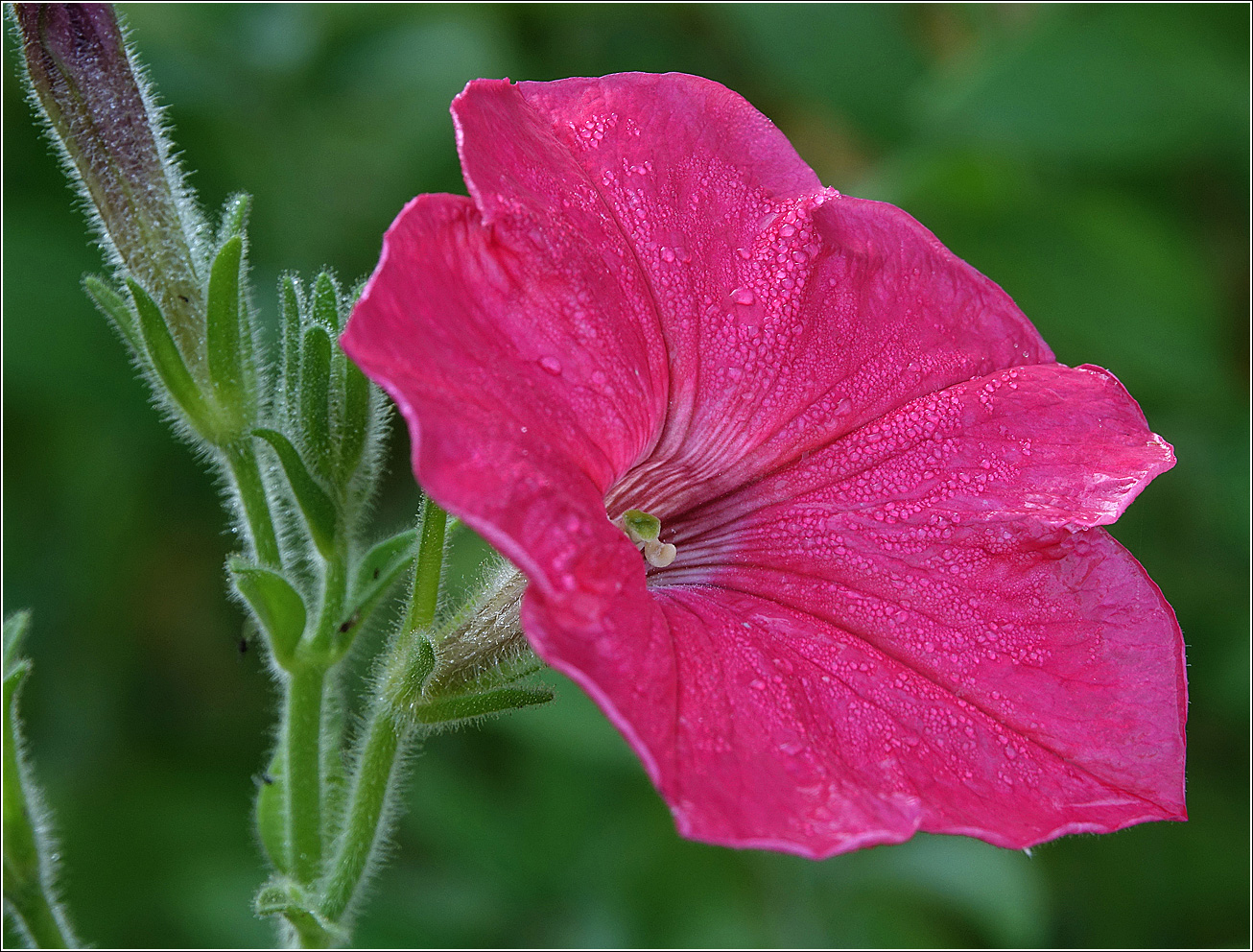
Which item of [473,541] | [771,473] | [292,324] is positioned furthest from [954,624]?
[473,541]

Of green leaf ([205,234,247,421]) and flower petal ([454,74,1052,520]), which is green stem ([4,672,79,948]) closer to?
green leaf ([205,234,247,421])

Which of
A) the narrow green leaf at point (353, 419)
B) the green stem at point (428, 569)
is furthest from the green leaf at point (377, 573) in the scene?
the green stem at point (428, 569)

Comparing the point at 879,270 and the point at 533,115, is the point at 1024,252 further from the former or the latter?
the point at 533,115

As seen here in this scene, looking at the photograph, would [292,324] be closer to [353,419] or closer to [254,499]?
[353,419]

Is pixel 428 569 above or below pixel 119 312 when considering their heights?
below

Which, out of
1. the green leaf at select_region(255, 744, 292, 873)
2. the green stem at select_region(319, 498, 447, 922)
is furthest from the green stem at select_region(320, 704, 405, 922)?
A: the green leaf at select_region(255, 744, 292, 873)

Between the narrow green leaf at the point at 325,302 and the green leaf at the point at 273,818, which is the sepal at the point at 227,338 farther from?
the green leaf at the point at 273,818
